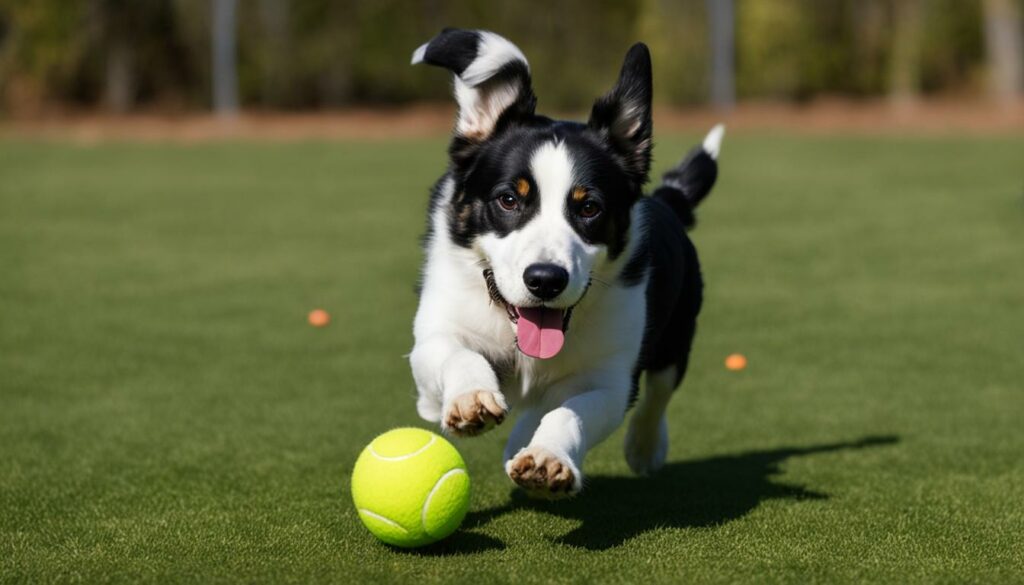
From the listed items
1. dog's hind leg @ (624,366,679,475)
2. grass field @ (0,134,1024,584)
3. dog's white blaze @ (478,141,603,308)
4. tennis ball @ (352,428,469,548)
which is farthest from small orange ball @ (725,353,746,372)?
tennis ball @ (352,428,469,548)

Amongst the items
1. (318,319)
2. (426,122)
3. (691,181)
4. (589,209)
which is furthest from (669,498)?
(426,122)

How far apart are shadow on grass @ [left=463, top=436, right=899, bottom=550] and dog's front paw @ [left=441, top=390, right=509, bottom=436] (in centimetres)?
72

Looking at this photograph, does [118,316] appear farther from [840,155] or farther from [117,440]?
[840,155]

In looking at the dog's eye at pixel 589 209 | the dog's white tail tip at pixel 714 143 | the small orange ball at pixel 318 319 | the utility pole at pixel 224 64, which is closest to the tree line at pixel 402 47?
the utility pole at pixel 224 64

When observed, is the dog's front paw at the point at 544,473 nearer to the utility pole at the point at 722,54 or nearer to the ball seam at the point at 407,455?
the ball seam at the point at 407,455

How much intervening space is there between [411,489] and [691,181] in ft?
10.1

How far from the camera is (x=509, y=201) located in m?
5.10

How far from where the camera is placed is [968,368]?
362 inches

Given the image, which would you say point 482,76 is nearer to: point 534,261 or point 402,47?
point 534,261

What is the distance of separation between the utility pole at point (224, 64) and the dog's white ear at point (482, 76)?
106 feet

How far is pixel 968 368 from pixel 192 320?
6.17 m

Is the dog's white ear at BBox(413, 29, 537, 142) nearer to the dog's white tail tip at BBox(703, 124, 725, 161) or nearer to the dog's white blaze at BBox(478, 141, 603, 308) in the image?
the dog's white blaze at BBox(478, 141, 603, 308)

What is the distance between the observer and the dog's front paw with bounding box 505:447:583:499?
4477 mm

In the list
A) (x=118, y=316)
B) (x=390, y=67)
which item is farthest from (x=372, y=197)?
(x=390, y=67)
